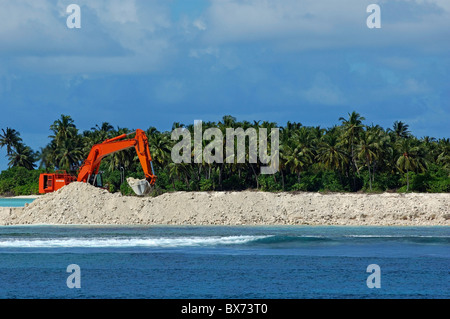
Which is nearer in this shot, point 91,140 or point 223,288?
point 223,288

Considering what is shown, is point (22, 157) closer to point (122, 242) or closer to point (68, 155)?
point (68, 155)

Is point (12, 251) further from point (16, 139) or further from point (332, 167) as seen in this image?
point (16, 139)

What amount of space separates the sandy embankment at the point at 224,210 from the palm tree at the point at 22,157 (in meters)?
86.1

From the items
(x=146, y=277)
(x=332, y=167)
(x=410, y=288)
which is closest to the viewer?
(x=410, y=288)

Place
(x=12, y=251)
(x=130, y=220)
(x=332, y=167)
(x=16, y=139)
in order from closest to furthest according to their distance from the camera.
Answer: (x=12, y=251), (x=130, y=220), (x=332, y=167), (x=16, y=139)

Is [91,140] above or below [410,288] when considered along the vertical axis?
above

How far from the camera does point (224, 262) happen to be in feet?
105

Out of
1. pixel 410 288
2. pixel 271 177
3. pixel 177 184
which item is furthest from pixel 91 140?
pixel 410 288

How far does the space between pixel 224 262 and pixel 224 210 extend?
75.9 ft

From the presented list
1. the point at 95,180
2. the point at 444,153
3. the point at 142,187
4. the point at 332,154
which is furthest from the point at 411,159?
the point at 142,187

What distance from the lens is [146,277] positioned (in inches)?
1086

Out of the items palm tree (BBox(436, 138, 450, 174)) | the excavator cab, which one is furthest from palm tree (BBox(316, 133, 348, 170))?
the excavator cab

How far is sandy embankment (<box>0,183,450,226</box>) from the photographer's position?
53875 millimetres
